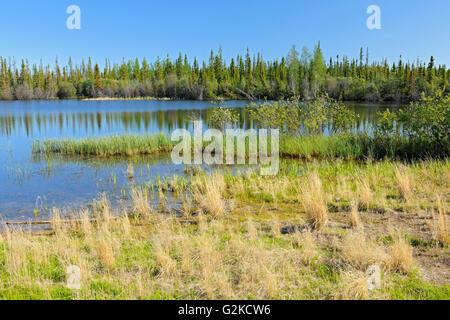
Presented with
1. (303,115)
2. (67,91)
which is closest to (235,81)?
(67,91)

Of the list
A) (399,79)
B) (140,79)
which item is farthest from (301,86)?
(140,79)

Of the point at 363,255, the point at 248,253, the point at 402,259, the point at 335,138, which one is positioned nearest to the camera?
the point at 402,259

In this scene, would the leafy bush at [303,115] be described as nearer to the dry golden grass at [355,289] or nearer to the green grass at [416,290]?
the green grass at [416,290]

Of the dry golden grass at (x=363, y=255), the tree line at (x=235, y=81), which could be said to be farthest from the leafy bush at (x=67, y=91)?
the dry golden grass at (x=363, y=255)

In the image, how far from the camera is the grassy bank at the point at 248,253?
439 cm

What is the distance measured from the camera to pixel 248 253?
211 inches

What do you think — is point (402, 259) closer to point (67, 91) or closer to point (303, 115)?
point (303, 115)

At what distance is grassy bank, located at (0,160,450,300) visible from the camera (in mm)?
4387

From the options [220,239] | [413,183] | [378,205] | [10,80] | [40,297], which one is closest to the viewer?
[40,297]

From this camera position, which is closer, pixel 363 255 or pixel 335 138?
pixel 363 255

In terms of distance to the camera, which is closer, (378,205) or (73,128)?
(378,205)

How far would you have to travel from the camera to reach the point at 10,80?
11888cm

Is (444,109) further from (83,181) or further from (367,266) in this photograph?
(83,181)

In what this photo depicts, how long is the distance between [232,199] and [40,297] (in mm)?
5459
